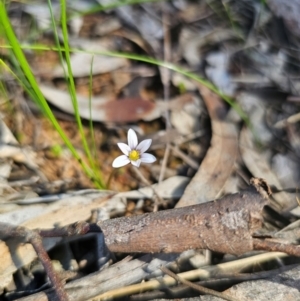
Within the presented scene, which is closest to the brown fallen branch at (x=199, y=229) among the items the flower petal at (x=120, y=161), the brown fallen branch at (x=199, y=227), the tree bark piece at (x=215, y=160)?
the brown fallen branch at (x=199, y=227)

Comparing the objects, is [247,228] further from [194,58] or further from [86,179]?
[194,58]

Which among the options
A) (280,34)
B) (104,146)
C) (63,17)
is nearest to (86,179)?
(104,146)

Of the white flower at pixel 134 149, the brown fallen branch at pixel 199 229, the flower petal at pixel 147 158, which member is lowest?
the brown fallen branch at pixel 199 229

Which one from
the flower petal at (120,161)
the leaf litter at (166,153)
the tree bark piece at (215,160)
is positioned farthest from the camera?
the tree bark piece at (215,160)

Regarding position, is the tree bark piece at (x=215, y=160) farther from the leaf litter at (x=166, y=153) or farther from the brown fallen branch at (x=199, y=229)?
the brown fallen branch at (x=199, y=229)

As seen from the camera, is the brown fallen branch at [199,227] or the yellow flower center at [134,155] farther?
the yellow flower center at [134,155]

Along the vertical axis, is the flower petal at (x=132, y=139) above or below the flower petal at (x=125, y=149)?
above
